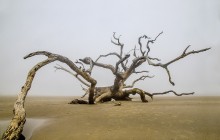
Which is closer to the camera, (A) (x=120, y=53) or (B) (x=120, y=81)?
(B) (x=120, y=81)

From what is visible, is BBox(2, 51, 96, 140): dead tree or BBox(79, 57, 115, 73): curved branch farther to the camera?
BBox(79, 57, 115, 73): curved branch

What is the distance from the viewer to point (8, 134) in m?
3.59

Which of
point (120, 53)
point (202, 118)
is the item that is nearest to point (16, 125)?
point (202, 118)

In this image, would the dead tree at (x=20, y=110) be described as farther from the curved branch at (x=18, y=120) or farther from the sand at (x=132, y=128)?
the sand at (x=132, y=128)

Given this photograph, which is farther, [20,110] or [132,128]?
[20,110]

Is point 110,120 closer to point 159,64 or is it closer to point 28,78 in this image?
point 28,78

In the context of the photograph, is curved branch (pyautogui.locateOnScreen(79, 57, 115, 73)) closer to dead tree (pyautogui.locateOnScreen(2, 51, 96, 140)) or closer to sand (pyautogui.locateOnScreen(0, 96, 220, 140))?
dead tree (pyautogui.locateOnScreen(2, 51, 96, 140))

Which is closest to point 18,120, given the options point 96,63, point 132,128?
point 132,128

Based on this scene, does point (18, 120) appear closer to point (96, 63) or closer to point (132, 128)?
point (132, 128)

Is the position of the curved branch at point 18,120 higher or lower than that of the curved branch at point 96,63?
lower

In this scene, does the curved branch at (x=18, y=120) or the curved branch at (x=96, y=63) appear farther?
Result: the curved branch at (x=96, y=63)

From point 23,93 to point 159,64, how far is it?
6324 mm

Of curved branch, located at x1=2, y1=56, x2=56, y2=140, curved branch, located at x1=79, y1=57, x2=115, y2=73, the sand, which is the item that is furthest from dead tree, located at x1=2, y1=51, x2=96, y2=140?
curved branch, located at x1=79, y1=57, x2=115, y2=73

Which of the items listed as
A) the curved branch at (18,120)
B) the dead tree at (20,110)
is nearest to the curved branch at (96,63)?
the dead tree at (20,110)
